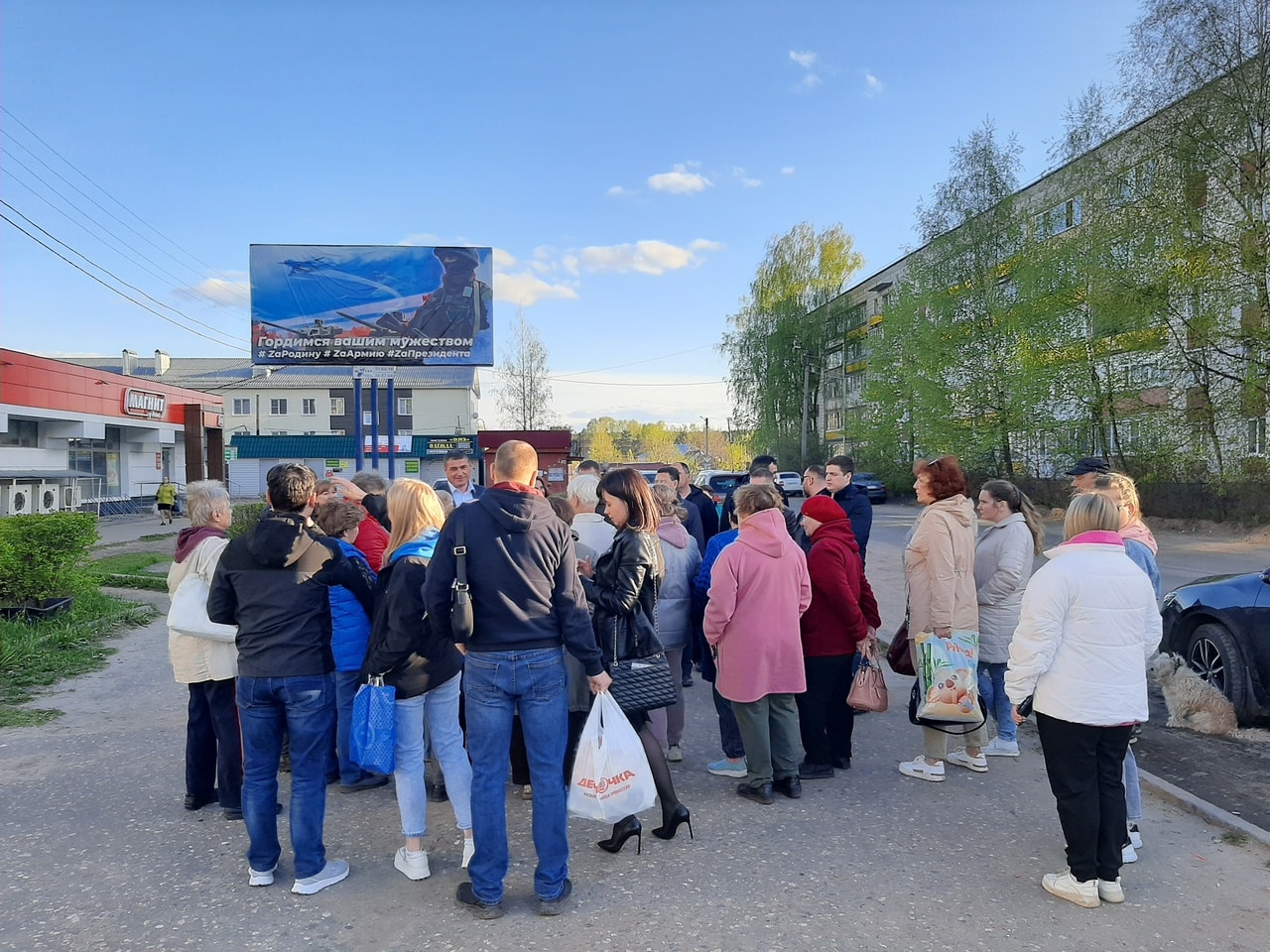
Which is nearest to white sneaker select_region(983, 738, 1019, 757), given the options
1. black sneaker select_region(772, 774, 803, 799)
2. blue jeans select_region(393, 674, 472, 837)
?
black sneaker select_region(772, 774, 803, 799)

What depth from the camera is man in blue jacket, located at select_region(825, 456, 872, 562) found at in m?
6.41

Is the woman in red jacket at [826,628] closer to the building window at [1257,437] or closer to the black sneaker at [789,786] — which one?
the black sneaker at [789,786]

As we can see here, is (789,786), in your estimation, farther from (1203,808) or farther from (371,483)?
(371,483)

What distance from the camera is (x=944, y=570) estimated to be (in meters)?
4.75

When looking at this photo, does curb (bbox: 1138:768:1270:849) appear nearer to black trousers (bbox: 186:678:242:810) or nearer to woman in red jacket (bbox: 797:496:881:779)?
woman in red jacket (bbox: 797:496:881:779)

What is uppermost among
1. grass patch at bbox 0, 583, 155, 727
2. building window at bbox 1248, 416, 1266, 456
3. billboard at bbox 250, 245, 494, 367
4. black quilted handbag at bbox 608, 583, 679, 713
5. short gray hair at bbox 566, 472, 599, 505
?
billboard at bbox 250, 245, 494, 367

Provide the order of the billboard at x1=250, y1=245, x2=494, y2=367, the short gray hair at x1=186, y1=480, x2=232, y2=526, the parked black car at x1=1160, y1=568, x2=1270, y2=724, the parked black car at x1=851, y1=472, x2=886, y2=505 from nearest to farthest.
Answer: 1. the short gray hair at x1=186, y1=480, x2=232, y2=526
2. the parked black car at x1=1160, y1=568, x2=1270, y2=724
3. the billboard at x1=250, y1=245, x2=494, y2=367
4. the parked black car at x1=851, y1=472, x2=886, y2=505

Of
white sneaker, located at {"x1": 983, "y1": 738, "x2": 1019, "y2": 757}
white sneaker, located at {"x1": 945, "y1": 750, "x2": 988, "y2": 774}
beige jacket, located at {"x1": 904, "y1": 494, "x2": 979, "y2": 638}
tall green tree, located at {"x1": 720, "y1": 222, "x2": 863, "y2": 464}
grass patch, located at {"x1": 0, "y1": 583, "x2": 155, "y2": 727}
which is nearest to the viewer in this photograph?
beige jacket, located at {"x1": 904, "y1": 494, "x2": 979, "y2": 638}

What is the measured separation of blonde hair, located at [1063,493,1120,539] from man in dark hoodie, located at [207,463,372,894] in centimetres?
324

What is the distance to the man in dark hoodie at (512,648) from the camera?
131 inches

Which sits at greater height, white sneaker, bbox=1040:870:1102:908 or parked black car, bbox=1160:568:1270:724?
parked black car, bbox=1160:568:1270:724

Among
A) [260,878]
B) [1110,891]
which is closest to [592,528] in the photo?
[260,878]

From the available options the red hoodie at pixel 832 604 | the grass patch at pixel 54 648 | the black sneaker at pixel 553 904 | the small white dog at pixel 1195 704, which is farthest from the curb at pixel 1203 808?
the grass patch at pixel 54 648

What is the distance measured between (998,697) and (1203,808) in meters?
1.27
